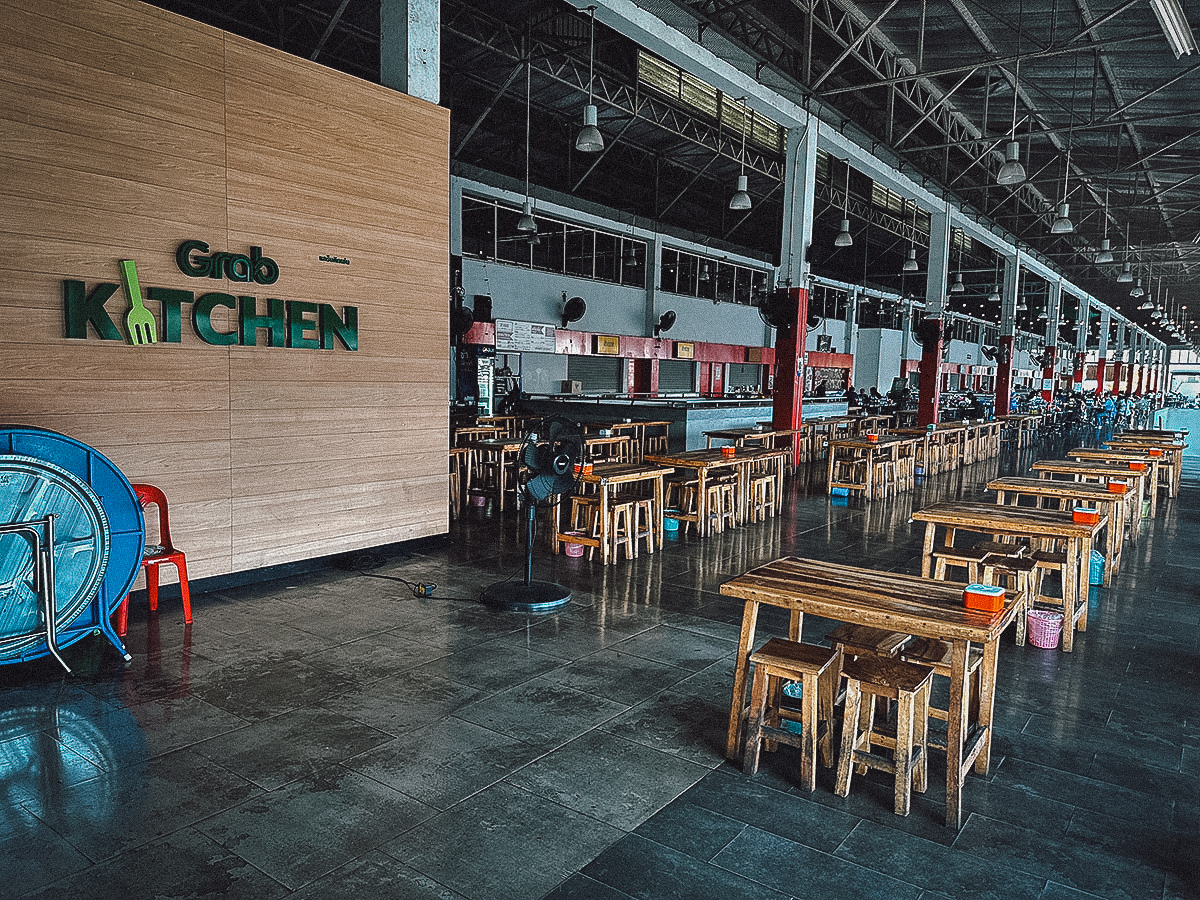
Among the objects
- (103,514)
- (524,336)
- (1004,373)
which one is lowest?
(103,514)

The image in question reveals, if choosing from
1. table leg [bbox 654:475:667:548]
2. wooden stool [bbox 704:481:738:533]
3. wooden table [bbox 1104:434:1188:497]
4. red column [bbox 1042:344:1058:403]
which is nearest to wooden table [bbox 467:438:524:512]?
table leg [bbox 654:475:667:548]

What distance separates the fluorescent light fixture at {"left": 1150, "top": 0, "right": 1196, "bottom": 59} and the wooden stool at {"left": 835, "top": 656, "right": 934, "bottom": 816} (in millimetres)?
7285

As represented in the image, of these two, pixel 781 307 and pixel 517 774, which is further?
pixel 781 307

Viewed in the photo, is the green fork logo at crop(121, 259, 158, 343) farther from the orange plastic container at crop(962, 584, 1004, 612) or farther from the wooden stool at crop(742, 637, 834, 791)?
the orange plastic container at crop(962, 584, 1004, 612)

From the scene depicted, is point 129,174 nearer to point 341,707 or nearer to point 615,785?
point 341,707

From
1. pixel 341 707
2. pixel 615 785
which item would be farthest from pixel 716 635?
pixel 341 707

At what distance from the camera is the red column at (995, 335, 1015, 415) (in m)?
20.0

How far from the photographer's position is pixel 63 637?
3783 mm

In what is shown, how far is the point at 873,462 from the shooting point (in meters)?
9.95

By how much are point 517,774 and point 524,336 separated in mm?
12598

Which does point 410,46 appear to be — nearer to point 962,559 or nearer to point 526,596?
point 526,596

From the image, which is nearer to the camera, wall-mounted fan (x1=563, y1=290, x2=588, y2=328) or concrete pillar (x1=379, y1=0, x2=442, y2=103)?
concrete pillar (x1=379, y1=0, x2=442, y2=103)

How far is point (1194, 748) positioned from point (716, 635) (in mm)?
2223

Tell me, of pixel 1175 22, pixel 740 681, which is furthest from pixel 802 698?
pixel 1175 22
